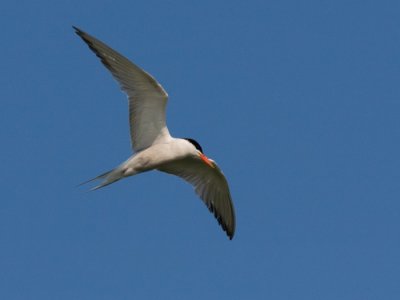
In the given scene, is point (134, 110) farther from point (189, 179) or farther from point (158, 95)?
point (189, 179)

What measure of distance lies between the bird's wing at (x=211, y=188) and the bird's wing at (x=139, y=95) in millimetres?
1019

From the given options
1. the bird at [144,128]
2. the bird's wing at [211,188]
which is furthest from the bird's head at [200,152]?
the bird's wing at [211,188]

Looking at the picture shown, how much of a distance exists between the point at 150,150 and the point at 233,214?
199cm

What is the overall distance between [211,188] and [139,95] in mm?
2177

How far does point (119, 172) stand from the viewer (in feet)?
40.1

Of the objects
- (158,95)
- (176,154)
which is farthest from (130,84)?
(176,154)

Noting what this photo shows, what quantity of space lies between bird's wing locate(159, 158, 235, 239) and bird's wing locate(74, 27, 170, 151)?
1.02m

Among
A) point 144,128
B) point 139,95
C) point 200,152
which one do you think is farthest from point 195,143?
point 139,95

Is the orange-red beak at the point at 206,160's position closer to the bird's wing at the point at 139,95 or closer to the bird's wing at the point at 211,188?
the bird's wing at the point at 211,188

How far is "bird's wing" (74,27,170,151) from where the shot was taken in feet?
38.7

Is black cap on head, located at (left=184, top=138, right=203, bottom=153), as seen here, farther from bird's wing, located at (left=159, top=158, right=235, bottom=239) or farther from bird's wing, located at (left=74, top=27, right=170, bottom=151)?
bird's wing, located at (left=159, top=158, right=235, bottom=239)

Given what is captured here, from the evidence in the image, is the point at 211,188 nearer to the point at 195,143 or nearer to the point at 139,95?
the point at 195,143

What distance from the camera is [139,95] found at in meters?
12.2

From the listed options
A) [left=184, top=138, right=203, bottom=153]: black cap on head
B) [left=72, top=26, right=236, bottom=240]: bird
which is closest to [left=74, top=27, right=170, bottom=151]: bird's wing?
[left=72, top=26, right=236, bottom=240]: bird
